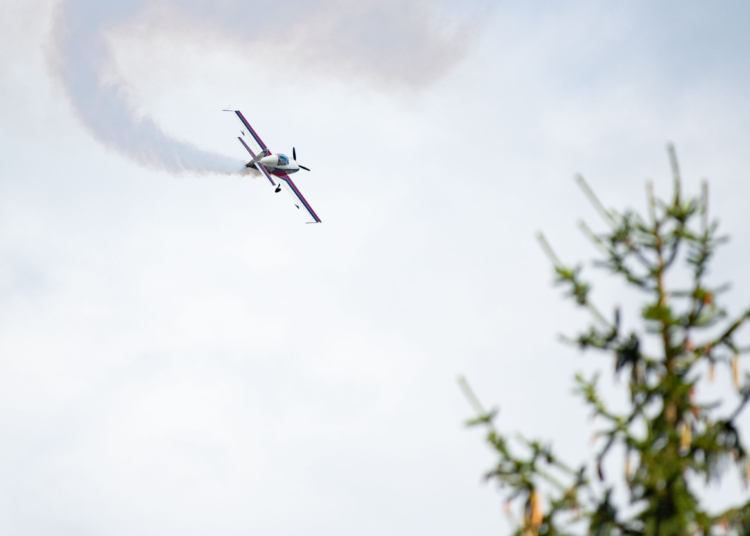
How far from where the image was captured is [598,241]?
11.9m

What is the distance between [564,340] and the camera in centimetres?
1145

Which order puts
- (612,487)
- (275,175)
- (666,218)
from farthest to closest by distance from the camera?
(275,175) → (666,218) → (612,487)

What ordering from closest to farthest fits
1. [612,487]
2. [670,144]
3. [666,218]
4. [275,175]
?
[670,144], [612,487], [666,218], [275,175]

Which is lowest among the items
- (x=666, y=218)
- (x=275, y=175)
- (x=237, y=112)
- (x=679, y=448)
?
(x=679, y=448)

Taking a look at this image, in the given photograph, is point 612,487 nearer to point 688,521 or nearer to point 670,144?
point 688,521

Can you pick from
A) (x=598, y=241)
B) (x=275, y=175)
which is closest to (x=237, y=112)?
(x=275, y=175)

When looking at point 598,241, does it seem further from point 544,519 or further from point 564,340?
point 544,519

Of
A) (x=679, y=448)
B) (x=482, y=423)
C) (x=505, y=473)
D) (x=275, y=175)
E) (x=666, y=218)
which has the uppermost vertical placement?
(x=275, y=175)

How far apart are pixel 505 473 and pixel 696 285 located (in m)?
4.04

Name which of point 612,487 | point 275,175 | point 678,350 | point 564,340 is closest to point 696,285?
point 678,350

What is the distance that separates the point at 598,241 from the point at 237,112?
53.7 meters

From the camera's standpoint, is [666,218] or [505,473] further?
[666,218]

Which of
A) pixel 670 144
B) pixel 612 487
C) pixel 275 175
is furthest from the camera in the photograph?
pixel 275 175

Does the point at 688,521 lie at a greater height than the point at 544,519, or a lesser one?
lesser
